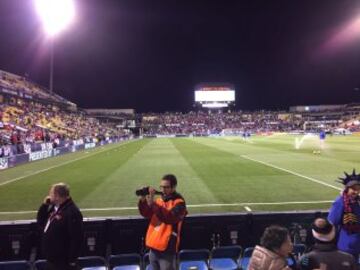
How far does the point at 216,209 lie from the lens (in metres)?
14.5

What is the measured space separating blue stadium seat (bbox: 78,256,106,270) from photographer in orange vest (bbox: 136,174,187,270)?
1.44 meters

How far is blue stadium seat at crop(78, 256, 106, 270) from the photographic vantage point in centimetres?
766

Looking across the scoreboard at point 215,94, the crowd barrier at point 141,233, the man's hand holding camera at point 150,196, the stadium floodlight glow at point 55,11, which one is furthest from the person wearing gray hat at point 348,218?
the scoreboard at point 215,94

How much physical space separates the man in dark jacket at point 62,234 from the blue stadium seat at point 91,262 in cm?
119

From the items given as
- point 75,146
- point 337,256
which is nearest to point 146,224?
point 337,256

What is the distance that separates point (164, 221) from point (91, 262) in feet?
6.77

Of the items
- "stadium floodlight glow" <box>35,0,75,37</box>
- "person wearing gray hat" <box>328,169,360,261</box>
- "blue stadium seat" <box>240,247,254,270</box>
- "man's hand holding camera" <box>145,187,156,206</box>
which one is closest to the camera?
"man's hand holding camera" <box>145,187,156,206</box>

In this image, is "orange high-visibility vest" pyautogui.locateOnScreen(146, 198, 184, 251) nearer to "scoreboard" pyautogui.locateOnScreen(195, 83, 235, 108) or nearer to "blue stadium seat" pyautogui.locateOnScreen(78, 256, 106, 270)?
"blue stadium seat" pyautogui.locateOnScreen(78, 256, 106, 270)

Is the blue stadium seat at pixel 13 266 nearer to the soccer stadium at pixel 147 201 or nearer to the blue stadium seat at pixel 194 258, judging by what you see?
Answer: the soccer stadium at pixel 147 201

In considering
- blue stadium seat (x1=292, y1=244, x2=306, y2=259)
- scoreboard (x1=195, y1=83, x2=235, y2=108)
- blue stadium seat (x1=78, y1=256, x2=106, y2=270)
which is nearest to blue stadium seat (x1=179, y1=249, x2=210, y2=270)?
blue stadium seat (x1=78, y1=256, x2=106, y2=270)

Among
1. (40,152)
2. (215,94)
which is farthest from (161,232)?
(215,94)

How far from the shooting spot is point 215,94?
411 ft

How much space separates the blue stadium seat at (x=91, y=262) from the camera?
7.66 metres

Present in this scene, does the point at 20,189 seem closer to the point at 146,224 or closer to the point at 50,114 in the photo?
the point at 146,224
